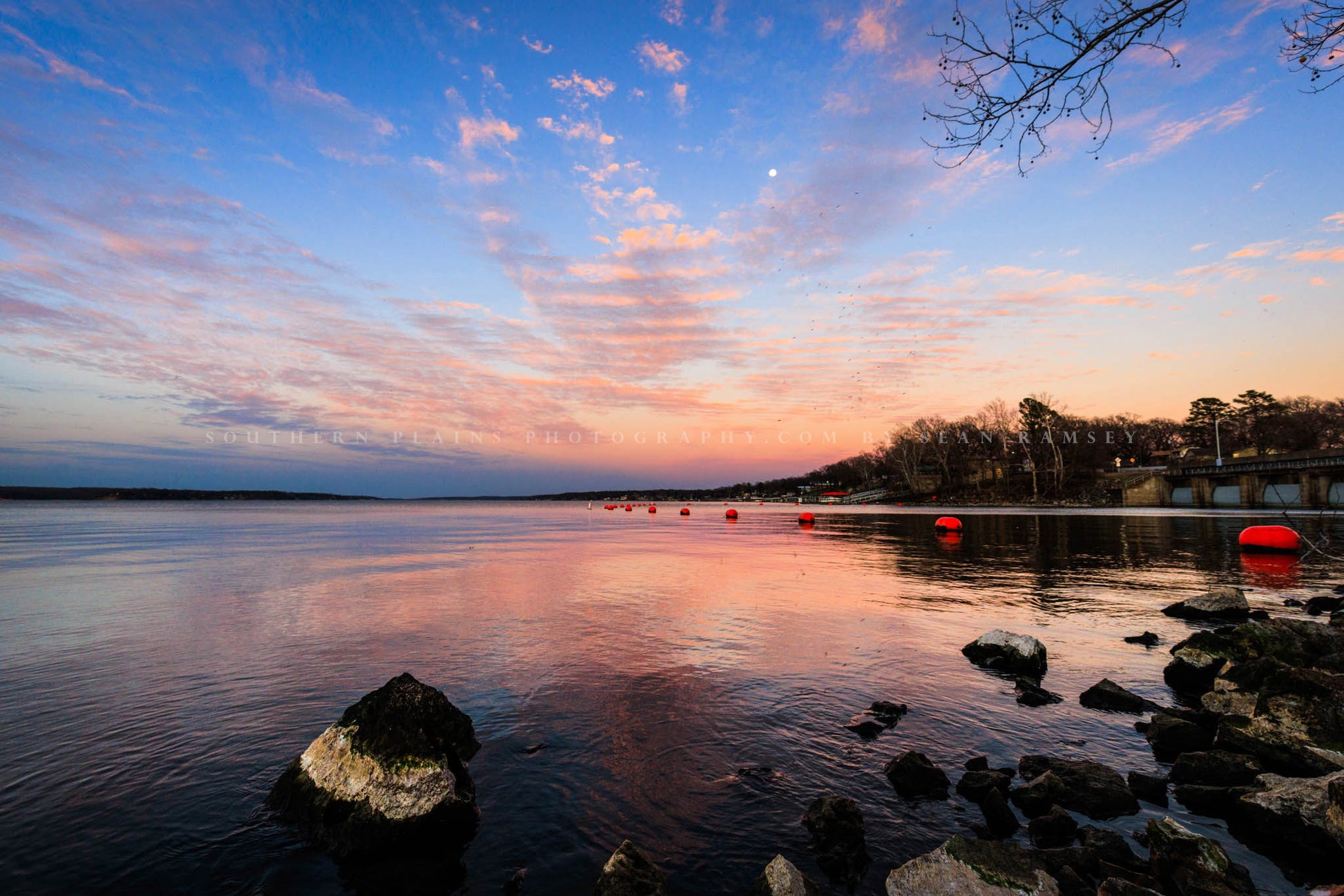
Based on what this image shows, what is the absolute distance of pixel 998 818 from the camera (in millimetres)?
6113

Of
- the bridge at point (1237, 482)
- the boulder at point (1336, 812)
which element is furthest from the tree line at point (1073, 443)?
the boulder at point (1336, 812)

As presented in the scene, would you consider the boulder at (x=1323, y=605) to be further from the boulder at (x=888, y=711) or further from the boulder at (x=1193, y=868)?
the boulder at (x=1193, y=868)

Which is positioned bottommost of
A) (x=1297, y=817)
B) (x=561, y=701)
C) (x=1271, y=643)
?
(x=561, y=701)

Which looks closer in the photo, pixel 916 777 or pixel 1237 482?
pixel 916 777

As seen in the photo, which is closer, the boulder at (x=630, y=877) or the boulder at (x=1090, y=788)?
the boulder at (x=630, y=877)

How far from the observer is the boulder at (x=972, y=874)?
452cm

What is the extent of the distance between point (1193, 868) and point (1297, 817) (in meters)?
1.95

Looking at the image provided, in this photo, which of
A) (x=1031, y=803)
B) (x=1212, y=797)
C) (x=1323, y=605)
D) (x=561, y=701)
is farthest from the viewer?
(x=1323, y=605)

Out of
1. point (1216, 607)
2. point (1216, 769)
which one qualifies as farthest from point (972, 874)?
point (1216, 607)

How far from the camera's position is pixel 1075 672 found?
1141cm

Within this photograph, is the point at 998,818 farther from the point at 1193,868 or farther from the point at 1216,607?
the point at 1216,607

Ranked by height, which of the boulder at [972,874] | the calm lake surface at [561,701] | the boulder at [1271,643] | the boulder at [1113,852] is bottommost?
the calm lake surface at [561,701]

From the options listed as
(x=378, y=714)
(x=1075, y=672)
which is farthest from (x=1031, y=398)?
(x=378, y=714)

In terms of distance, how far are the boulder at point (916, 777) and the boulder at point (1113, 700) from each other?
417 centimetres
